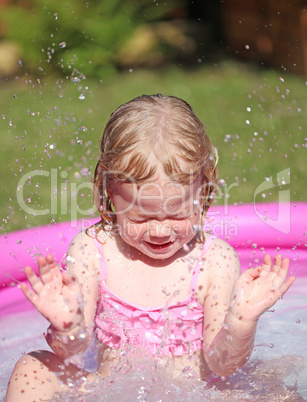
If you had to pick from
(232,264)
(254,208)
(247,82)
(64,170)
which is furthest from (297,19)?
(232,264)

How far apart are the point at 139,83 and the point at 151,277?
3.76 m

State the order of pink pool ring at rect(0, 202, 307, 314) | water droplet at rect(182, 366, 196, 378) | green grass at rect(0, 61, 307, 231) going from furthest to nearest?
green grass at rect(0, 61, 307, 231)
pink pool ring at rect(0, 202, 307, 314)
water droplet at rect(182, 366, 196, 378)

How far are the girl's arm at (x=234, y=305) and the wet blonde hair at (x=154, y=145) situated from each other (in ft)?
0.77

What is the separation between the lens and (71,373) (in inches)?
72.9

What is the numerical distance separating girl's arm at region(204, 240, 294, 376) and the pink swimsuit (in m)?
0.07

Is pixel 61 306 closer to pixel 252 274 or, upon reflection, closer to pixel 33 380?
pixel 33 380

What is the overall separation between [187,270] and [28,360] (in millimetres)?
546

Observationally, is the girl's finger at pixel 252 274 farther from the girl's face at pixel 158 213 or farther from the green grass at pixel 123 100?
the green grass at pixel 123 100

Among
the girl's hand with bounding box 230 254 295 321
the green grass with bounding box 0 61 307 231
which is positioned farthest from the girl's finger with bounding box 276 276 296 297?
the green grass with bounding box 0 61 307 231

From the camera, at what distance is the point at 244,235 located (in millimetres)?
2855

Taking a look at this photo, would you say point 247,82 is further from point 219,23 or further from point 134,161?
point 134,161

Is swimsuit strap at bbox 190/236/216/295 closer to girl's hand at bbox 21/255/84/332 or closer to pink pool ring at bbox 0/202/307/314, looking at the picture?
girl's hand at bbox 21/255/84/332

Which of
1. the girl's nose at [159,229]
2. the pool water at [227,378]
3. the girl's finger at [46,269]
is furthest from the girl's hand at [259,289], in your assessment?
the girl's finger at [46,269]

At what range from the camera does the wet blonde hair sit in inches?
67.5
